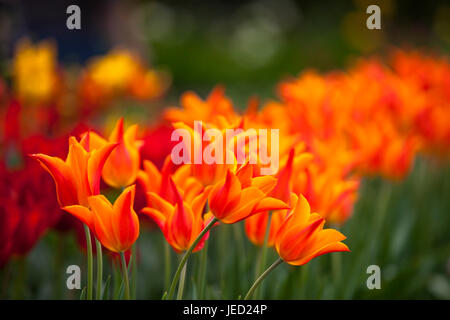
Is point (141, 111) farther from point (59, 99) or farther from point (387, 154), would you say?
point (387, 154)

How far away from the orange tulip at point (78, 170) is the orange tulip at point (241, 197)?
0.13m

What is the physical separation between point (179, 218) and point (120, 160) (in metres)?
0.12

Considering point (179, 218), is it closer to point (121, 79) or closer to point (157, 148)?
point (157, 148)

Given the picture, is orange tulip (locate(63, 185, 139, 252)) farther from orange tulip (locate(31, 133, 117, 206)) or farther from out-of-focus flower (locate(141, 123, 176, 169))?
out-of-focus flower (locate(141, 123, 176, 169))

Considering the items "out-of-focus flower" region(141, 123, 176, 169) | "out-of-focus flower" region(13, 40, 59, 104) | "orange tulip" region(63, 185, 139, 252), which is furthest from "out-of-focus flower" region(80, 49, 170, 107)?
"orange tulip" region(63, 185, 139, 252)

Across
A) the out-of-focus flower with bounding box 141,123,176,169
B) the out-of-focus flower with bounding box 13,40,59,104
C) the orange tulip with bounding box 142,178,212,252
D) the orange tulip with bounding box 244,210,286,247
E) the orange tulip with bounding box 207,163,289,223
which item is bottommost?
the orange tulip with bounding box 244,210,286,247

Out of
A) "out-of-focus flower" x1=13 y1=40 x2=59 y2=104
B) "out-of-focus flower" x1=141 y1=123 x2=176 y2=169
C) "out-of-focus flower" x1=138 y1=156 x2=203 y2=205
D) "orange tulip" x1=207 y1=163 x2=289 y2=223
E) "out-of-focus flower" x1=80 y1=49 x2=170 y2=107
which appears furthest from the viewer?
"out-of-focus flower" x1=80 y1=49 x2=170 y2=107

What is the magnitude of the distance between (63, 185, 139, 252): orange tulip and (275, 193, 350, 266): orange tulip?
17 centimetres

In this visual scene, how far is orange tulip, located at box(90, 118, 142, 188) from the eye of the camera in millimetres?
662

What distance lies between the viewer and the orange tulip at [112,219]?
1.90ft

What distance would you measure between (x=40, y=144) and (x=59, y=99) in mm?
805

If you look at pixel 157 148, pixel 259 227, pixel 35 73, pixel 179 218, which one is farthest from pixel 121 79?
pixel 179 218

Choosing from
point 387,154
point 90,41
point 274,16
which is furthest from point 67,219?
point 274,16

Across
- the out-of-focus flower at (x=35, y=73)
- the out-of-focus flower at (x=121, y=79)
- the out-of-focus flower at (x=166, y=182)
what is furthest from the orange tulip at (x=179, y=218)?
the out-of-focus flower at (x=121, y=79)
